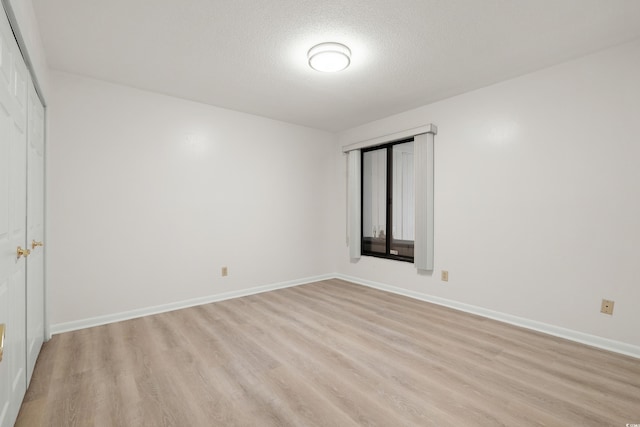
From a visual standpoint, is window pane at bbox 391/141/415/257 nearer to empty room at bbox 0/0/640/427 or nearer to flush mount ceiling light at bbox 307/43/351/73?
empty room at bbox 0/0/640/427

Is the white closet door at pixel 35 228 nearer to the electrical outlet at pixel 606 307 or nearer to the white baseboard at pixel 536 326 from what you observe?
the white baseboard at pixel 536 326

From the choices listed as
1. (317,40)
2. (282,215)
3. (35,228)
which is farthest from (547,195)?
(35,228)

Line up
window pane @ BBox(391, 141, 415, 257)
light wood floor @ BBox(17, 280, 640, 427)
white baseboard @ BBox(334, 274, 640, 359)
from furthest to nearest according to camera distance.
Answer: window pane @ BBox(391, 141, 415, 257) → white baseboard @ BBox(334, 274, 640, 359) → light wood floor @ BBox(17, 280, 640, 427)

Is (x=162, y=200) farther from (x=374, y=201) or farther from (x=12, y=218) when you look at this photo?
(x=374, y=201)

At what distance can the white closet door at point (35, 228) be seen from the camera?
6.50ft

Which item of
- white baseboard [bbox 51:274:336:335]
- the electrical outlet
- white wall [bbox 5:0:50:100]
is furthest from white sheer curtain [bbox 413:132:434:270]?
white wall [bbox 5:0:50:100]

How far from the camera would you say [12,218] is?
1.54m

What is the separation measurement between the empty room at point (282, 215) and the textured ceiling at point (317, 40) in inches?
0.8

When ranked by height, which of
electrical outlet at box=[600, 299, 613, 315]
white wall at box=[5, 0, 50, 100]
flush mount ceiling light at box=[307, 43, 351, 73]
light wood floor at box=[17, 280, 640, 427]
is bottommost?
light wood floor at box=[17, 280, 640, 427]

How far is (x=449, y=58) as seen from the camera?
266 centimetres

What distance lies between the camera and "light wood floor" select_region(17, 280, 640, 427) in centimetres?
168

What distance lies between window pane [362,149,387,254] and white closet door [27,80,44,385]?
3.85 metres

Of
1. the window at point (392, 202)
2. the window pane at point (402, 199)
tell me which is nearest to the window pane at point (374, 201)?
the window at point (392, 202)

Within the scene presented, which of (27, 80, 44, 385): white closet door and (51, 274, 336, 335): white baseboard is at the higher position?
(27, 80, 44, 385): white closet door
